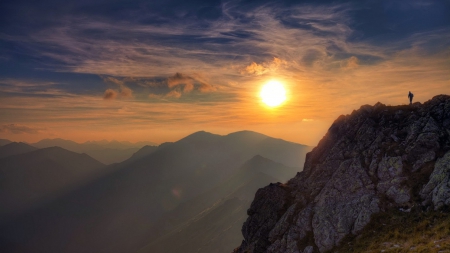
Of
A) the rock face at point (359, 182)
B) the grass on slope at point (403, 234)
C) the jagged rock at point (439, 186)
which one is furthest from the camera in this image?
the rock face at point (359, 182)

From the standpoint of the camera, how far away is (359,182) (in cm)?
5056

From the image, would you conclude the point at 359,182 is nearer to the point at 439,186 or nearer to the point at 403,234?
the point at 439,186

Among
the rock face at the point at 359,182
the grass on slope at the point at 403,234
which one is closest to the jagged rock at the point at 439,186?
the rock face at the point at 359,182

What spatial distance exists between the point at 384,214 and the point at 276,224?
22559 mm

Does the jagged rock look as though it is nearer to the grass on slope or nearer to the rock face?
the rock face

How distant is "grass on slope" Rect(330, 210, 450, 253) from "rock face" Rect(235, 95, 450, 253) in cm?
175

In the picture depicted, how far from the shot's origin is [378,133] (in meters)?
57.0

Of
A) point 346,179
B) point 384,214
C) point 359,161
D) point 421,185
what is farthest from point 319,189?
point 421,185

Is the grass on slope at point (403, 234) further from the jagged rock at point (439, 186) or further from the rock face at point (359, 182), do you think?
the jagged rock at point (439, 186)

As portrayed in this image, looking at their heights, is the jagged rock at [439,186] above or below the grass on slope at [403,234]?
above

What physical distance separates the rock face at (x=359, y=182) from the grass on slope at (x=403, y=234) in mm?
1752

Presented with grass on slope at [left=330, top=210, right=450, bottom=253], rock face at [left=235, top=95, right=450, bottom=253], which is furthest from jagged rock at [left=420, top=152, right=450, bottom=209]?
grass on slope at [left=330, top=210, right=450, bottom=253]

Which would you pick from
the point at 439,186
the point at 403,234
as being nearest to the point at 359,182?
the point at 439,186

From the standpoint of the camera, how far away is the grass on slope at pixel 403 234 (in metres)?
31.2
